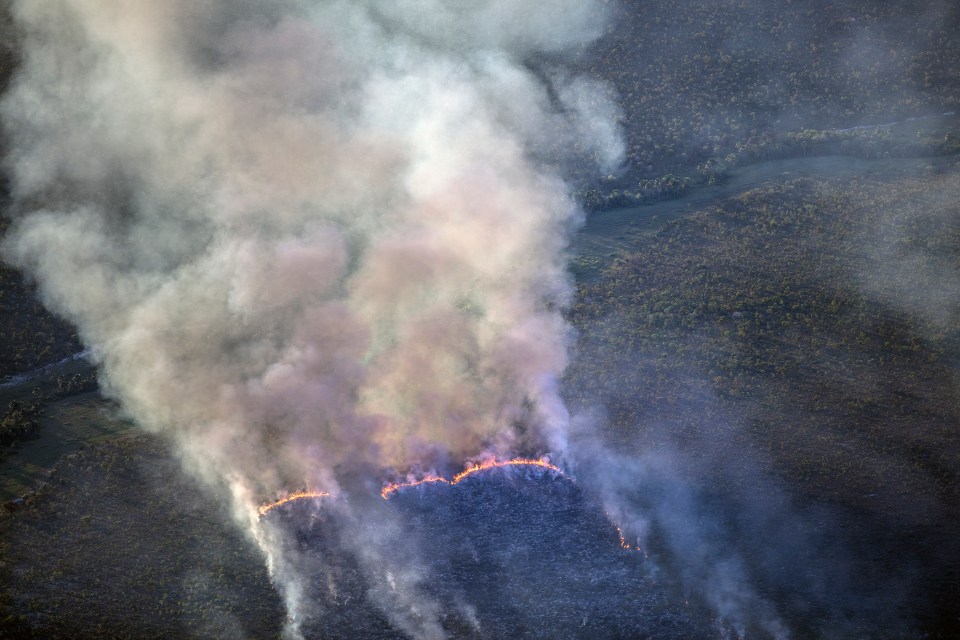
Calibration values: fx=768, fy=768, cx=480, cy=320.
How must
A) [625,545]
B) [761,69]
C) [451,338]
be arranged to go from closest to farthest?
1. [625,545]
2. [451,338]
3. [761,69]

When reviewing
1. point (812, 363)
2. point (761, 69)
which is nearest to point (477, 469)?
point (812, 363)

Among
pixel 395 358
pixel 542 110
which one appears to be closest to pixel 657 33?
pixel 542 110

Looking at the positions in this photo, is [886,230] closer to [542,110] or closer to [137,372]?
[542,110]

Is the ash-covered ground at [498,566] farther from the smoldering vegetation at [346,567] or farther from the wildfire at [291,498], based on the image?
the wildfire at [291,498]

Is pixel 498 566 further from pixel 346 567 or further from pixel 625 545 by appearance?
pixel 346 567

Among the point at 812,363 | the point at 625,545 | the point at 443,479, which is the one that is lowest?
the point at 625,545

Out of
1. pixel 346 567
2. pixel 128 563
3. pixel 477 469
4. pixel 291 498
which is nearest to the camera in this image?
pixel 346 567
